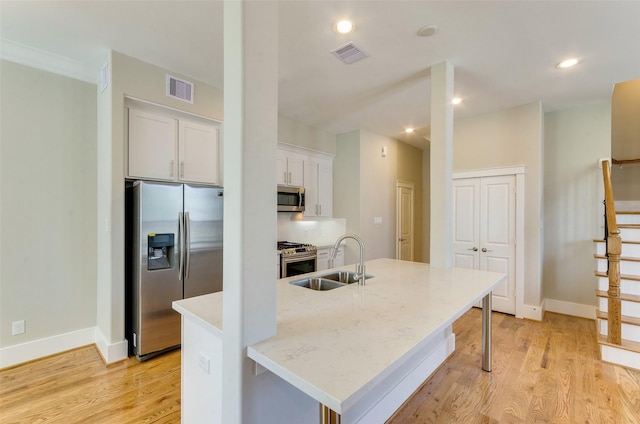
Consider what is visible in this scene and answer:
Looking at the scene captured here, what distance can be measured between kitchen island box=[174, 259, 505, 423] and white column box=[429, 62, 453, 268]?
517 mm

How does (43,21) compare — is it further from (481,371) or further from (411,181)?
(411,181)

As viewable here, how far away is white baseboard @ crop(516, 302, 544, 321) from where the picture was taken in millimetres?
3723

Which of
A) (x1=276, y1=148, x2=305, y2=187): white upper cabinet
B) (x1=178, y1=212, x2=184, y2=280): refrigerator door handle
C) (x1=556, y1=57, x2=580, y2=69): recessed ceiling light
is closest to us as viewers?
(x1=556, y1=57, x2=580, y2=69): recessed ceiling light

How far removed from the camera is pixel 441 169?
271 centimetres

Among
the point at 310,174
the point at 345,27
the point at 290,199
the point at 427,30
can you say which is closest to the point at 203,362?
the point at 345,27

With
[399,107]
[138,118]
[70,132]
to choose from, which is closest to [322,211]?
[399,107]

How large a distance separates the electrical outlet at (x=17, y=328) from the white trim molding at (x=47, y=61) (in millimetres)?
2399

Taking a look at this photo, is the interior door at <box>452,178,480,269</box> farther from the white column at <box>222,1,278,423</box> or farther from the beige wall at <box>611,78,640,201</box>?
the white column at <box>222,1,278,423</box>

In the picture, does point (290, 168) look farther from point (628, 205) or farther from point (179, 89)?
point (628, 205)

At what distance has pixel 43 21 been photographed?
2209mm

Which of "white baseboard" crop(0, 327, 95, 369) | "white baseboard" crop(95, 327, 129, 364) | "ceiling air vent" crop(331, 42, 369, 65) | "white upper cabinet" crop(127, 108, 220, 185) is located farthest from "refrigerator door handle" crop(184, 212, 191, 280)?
"ceiling air vent" crop(331, 42, 369, 65)

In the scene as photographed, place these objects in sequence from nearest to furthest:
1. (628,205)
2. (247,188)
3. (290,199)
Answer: (247,188) < (628,205) < (290,199)

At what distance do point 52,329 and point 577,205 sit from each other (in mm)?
6391

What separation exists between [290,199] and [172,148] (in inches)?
73.6
